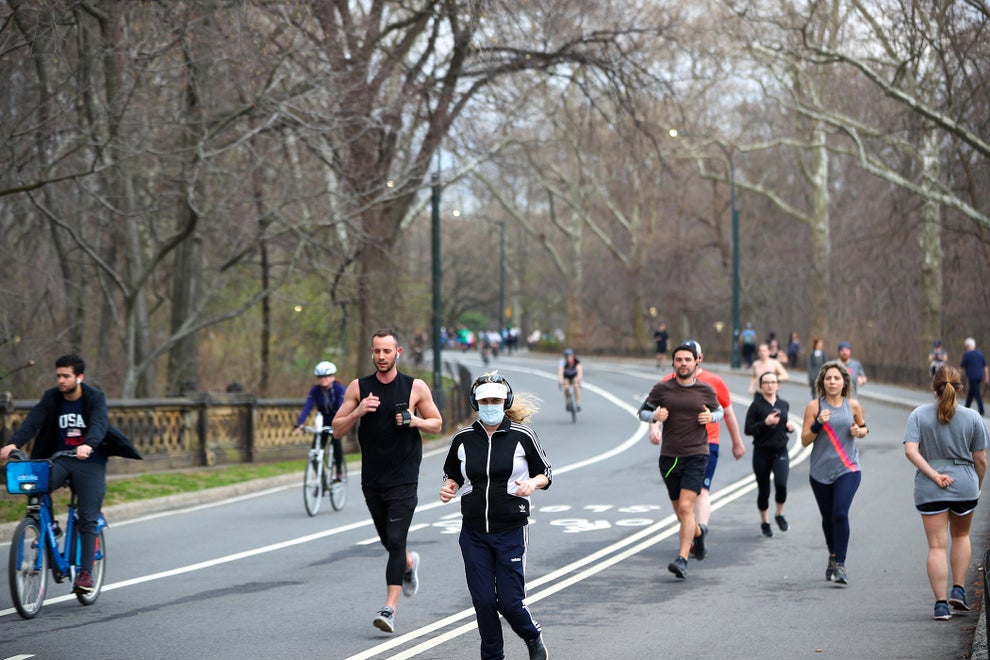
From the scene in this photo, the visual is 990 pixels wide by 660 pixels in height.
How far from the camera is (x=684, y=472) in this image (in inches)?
448

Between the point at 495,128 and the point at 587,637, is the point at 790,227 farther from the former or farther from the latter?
the point at 587,637

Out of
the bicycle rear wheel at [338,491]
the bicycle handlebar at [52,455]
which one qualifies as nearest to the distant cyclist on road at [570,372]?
the bicycle rear wheel at [338,491]

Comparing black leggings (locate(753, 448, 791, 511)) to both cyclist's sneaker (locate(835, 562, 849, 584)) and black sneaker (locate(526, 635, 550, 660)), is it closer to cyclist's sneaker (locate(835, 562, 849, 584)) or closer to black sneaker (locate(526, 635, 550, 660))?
cyclist's sneaker (locate(835, 562, 849, 584))

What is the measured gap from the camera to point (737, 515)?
15.8 meters

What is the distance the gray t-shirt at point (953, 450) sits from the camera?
30.2 feet

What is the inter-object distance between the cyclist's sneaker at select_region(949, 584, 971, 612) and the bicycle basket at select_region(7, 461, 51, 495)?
6.63 meters

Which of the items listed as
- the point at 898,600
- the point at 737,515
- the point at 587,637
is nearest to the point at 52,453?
the point at 587,637

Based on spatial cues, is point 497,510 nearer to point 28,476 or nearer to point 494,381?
point 494,381

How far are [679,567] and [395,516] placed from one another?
10.1 feet

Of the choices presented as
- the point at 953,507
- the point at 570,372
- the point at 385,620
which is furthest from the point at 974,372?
the point at 385,620

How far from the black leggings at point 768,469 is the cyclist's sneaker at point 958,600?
4053 millimetres

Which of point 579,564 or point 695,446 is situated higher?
point 695,446

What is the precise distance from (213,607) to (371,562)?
2.47 metres

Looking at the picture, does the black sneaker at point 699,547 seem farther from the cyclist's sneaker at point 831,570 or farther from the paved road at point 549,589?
the cyclist's sneaker at point 831,570
